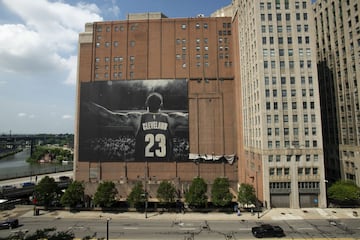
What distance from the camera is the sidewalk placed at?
134 feet

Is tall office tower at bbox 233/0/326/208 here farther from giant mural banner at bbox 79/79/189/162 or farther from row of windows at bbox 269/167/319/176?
giant mural banner at bbox 79/79/189/162

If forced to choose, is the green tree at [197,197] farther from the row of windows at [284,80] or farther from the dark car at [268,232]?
the row of windows at [284,80]

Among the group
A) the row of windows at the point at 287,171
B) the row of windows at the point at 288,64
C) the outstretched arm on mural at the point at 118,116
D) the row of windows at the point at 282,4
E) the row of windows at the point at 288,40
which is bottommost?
the row of windows at the point at 287,171

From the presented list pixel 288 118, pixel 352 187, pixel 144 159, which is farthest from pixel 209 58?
pixel 352 187

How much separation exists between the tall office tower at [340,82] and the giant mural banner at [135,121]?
1542 inches

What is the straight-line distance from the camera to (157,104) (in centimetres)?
6594

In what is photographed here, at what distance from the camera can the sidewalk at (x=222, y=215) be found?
134ft

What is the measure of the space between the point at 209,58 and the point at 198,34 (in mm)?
8118

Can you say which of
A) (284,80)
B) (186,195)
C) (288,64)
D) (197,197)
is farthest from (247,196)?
(288,64)

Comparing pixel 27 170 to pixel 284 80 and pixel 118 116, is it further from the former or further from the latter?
pixel 284 80

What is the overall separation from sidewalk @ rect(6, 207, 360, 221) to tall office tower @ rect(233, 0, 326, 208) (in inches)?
102

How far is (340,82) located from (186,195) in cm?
4836

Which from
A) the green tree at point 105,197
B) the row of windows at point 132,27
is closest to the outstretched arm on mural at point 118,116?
the green tree at point 105,197

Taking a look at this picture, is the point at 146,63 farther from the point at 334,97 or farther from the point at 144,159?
the point at 334,97
